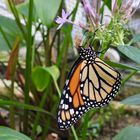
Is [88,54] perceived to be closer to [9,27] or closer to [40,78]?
[40,78]

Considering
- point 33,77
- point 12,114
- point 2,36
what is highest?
point 2,36

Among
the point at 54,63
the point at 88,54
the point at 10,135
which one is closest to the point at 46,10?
the point at 88,54

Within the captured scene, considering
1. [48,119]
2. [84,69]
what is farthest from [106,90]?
[48,119]

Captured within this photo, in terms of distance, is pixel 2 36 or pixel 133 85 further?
pixel 133 85

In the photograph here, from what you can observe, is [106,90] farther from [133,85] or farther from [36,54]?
[133,85]

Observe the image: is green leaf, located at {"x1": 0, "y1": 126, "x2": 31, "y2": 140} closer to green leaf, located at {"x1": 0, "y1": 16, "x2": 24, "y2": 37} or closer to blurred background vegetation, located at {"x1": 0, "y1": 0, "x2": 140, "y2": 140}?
blurred background vegetation, located at {"x1": 0, "y1": 0, "x2": 140, "y2": 140}

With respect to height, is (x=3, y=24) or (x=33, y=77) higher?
(x=3, y=24)

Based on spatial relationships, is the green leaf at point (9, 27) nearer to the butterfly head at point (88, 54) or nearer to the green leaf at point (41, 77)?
the green leaf at point (41, 77)
